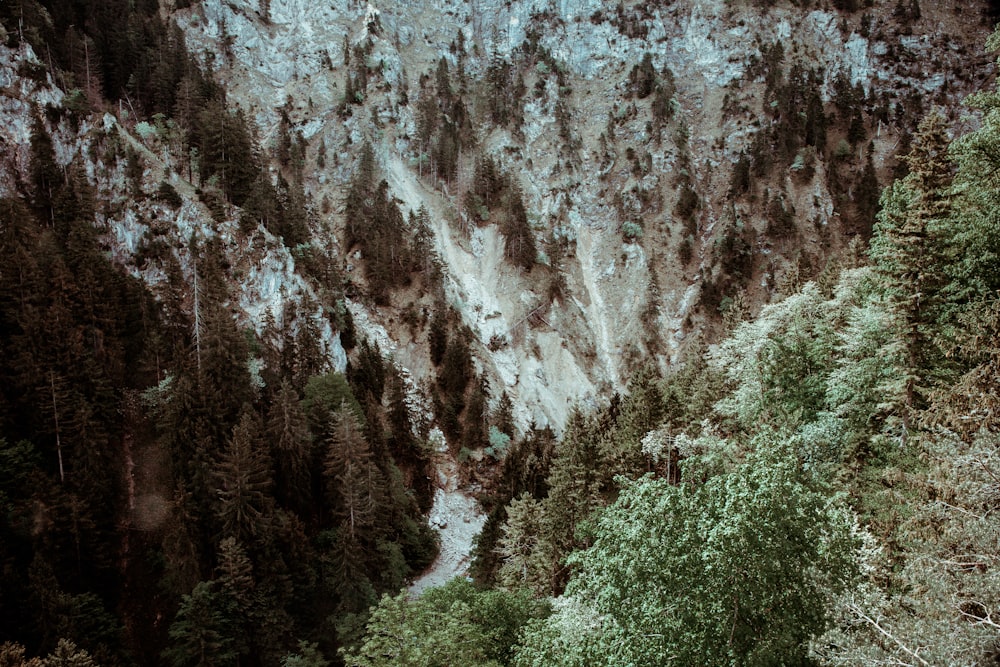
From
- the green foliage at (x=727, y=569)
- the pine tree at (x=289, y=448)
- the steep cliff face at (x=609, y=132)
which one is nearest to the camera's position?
the green foliage at (x=727, y=569)

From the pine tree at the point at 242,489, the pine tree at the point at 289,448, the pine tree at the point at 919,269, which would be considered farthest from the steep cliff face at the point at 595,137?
the pine tree at the point at 919,269

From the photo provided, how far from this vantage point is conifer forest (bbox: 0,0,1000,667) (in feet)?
33.9

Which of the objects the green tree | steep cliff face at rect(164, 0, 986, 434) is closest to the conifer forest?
the green tree

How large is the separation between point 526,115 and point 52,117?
71655mm

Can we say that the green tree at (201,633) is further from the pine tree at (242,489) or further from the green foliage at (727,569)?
the green foliage at (727,569)

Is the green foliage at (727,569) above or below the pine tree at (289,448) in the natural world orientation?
below

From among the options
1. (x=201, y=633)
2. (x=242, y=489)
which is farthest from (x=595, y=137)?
(x=201, y=633)

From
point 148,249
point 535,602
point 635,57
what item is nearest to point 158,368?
point 148,249

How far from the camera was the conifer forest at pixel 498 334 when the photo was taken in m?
10.3

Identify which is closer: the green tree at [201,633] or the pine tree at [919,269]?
the pine tree at [919,269]

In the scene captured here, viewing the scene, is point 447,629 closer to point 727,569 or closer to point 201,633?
point 727,569

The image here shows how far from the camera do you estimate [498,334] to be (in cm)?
7762

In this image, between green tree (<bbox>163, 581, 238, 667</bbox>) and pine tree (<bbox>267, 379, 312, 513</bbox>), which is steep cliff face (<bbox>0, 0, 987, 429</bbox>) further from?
green tree (<bbox>163, 581, 238, 667</bbox>)

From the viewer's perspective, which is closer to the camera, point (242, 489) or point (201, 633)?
point (201, 633)
